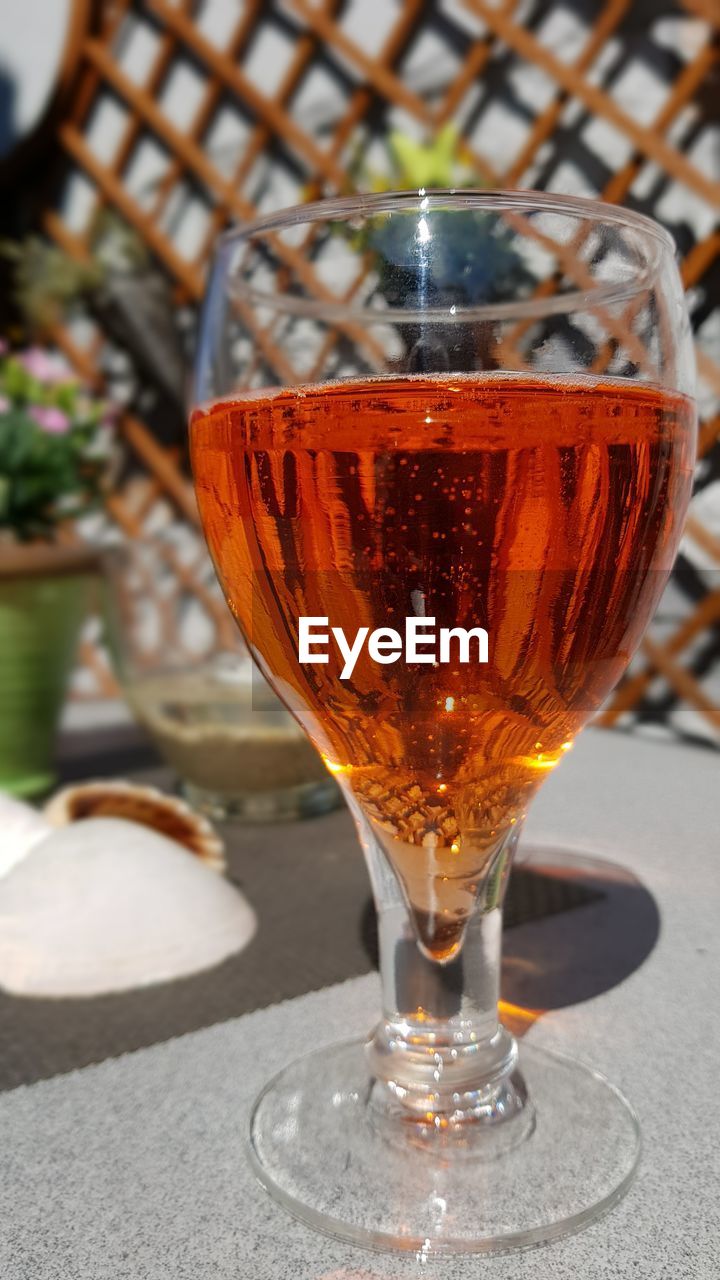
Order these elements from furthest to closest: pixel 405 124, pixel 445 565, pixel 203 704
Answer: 1. pixel 405 124
2. pixel 203 704
3. pixel 445 565

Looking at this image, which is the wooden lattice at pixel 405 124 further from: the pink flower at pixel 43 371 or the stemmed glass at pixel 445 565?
the stemmed glass at pixel 445 565

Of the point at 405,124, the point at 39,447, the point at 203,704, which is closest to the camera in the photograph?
the point at 203,704

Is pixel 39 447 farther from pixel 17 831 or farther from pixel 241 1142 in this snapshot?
pixel 241 1142

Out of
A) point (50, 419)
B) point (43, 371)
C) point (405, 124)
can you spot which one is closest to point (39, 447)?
point (50, 419)

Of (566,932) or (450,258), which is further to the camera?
(566,932)

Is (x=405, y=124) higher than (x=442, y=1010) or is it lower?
higher

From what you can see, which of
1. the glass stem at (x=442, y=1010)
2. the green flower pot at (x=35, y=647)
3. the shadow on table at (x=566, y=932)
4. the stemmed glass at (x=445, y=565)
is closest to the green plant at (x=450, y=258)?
the stemmed glass at (x=445, y=565)

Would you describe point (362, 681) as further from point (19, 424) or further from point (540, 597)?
point (19, 424)
